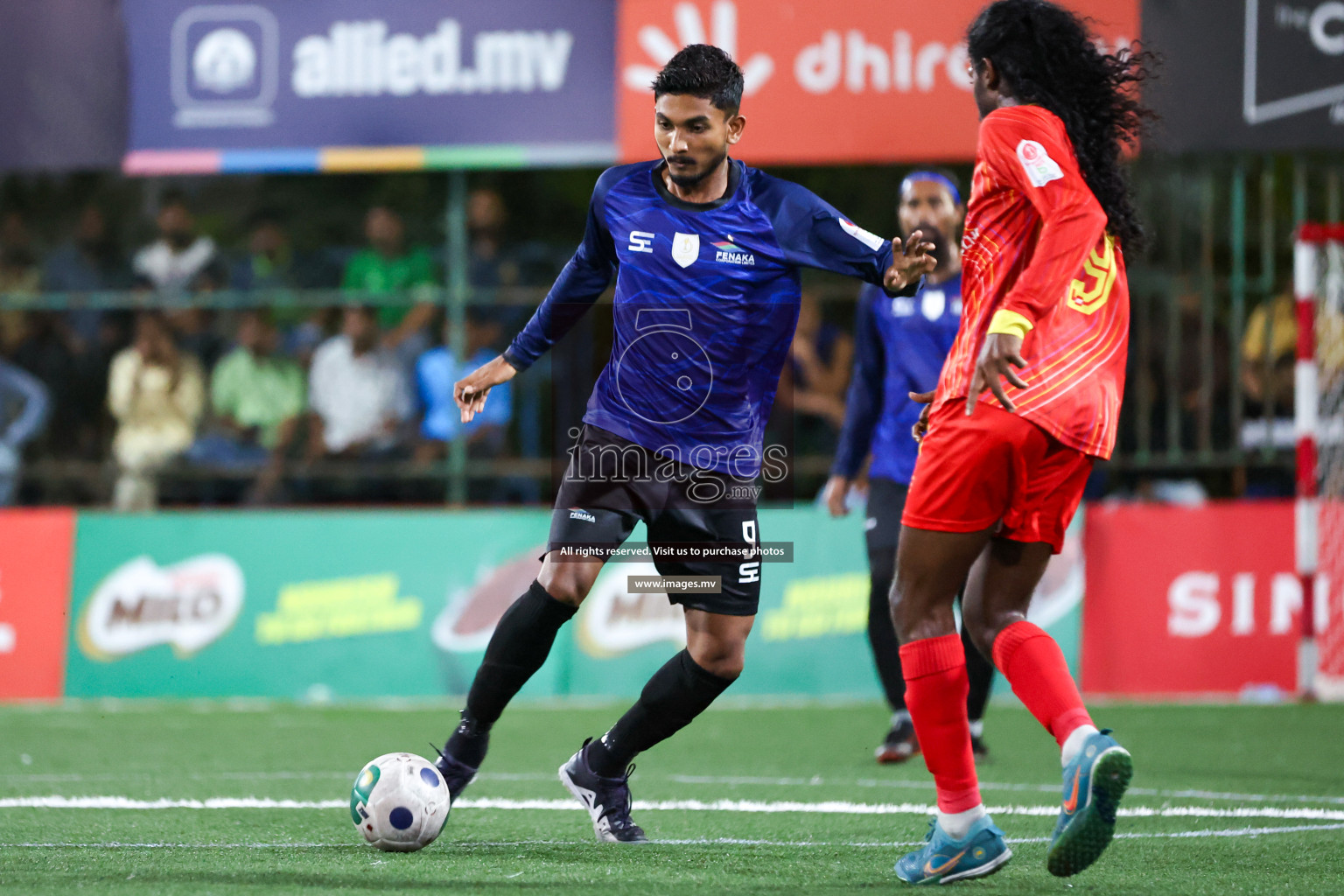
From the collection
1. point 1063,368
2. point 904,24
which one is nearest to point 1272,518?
point 904,24

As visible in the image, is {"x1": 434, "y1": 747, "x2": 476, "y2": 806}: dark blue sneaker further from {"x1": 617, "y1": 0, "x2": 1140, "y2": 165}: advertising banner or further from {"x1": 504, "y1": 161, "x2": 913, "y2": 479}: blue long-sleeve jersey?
{"x1": 617, "y1": 0, "x2": 1140, "y2": 165}: advertising banner

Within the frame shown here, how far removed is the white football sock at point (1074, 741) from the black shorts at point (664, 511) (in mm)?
1285

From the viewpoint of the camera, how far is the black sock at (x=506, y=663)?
195 inches

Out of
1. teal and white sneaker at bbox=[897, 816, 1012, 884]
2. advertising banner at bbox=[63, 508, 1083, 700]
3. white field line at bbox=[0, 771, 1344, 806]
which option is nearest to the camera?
teal and white sneaker at bbox=[897, 816, 1012, 884]

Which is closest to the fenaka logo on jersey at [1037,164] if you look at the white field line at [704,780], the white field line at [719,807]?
the white field line at [719,807]

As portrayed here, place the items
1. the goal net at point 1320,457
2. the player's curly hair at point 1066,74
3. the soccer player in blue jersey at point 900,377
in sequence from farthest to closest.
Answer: the goal net at point 1320,457 → the soccer player in blue jersey at point 900,377 → the player's curly hair at point 1066,74

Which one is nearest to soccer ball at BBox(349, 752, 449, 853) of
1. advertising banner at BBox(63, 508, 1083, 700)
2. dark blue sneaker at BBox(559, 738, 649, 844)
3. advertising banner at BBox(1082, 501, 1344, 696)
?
dark blue sneaker at BBox(559, 738, 649, 844)

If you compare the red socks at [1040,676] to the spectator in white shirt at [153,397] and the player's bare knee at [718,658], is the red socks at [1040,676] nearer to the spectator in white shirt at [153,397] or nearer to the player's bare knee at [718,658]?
the player's bare knee at [718,658]

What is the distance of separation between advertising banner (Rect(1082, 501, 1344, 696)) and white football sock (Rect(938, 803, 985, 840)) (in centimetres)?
637

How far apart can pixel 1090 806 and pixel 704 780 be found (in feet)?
10.0

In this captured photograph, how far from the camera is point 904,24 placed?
1084cm

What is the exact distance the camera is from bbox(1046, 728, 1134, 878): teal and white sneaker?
12.3 ft

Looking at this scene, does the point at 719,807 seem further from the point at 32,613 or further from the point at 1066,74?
the point at 32,613

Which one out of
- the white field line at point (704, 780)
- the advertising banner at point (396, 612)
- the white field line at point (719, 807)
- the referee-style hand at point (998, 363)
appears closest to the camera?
the referee-style hand at point (998, 363)
